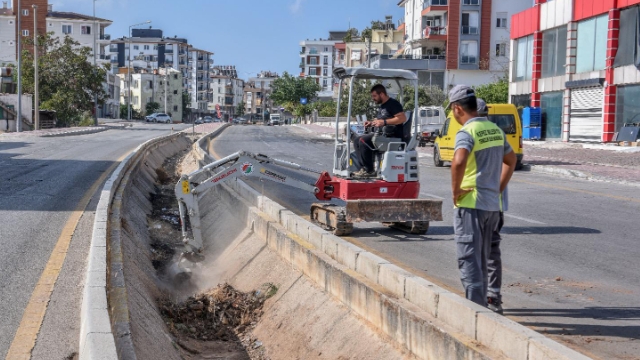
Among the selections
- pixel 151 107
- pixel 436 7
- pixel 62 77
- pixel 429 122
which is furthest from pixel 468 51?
pixel 151 107

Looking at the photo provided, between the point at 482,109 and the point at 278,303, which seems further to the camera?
the point at 278,303

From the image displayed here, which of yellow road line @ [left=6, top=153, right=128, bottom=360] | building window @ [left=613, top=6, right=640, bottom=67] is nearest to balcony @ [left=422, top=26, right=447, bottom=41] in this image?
building window @ [left=613, top=6, right=640, bottom=67]

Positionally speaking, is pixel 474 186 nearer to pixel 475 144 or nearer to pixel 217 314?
pixel 475 144

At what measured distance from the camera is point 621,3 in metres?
36.2

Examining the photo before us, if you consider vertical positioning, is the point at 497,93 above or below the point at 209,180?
above

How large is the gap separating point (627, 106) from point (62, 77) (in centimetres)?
5037

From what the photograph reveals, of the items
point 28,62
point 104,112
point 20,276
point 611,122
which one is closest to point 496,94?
point 611,122

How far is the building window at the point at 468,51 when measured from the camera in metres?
77.8

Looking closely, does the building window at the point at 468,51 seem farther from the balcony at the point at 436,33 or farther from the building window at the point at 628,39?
the building window at the point at 628,39

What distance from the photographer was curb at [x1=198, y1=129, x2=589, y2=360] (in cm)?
499

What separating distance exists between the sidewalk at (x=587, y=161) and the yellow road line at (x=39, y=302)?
15.5 meters

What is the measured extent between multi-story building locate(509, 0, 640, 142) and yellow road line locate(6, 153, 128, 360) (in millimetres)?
29976

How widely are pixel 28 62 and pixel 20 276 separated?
218ft

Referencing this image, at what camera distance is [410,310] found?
6238 millimetres
